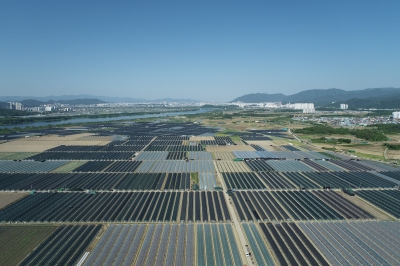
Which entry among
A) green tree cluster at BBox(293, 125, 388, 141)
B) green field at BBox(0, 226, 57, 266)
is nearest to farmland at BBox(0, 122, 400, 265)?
green field at BBox(0, 226, 57, 266)

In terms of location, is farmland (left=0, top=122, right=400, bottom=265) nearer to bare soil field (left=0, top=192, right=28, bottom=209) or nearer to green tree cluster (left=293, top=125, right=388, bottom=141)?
bare soil field (left=0, top=192, right=28, bottom=209)

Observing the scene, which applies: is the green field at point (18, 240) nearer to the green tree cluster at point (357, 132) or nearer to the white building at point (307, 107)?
the green tree cluster at point (357, 132)

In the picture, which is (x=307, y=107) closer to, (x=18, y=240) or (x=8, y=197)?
(x=8, y=197)

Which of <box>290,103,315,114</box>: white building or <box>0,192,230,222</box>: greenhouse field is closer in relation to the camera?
<box>0,192,230,222</box>: greenhouse field

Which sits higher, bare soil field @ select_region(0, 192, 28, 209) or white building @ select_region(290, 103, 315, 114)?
white building @ select_region(290, 103, 315, 114)

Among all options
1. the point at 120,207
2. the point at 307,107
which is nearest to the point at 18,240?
the point at 120,207

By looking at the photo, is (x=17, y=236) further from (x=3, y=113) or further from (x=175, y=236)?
(x=3, y=113)

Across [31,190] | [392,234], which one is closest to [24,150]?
[31,190]
